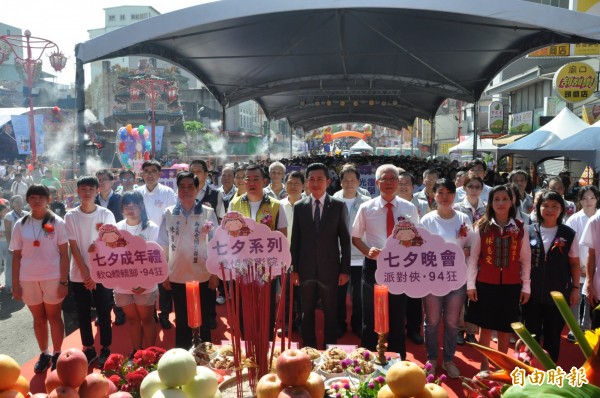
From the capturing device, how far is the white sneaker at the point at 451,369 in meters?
3.83

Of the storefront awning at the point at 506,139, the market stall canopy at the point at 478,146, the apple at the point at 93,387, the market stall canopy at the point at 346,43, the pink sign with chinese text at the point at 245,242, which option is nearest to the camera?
the apple at the point at 93,387

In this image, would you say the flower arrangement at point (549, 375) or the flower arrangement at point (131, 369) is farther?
the flower arrangement at point (131, 369)

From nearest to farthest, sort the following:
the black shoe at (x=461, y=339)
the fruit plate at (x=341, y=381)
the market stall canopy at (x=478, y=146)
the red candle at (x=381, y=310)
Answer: the fruit plate at (x=341, y=381)
the red candle at (x=381, y=310)
the black shoe at (x=461, y=339)
the market stall canopy at (x=478, y=146)

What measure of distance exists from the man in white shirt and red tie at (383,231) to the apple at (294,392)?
217 centimetres

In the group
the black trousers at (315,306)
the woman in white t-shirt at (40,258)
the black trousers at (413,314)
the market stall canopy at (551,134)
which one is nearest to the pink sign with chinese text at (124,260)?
the woman in white t-shirt at (40,258)

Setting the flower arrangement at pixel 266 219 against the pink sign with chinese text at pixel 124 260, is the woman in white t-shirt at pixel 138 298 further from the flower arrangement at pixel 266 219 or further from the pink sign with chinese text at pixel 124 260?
the flower arrangement at pixel 266 219

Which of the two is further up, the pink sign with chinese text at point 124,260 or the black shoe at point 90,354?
the pink sign with chinese text at point 124,260

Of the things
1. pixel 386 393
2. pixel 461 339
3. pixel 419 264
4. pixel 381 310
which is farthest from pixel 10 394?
pixel 461 339

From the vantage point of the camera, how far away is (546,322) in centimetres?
390

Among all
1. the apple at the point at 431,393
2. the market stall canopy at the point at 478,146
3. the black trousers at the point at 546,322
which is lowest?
the black trousers at the point at 546,322

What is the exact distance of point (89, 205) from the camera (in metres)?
4.27

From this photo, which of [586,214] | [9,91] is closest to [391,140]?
→ [9,91]

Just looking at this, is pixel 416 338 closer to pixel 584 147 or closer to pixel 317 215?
pixel 317 215

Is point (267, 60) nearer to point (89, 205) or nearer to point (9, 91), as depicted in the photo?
point (89, 205)
